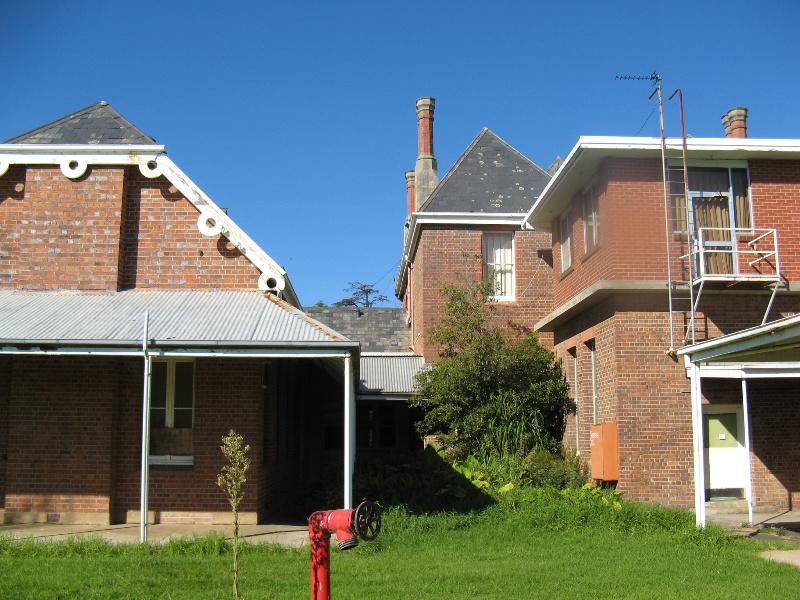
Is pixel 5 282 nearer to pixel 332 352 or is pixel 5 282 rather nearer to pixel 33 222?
pixel 33 222

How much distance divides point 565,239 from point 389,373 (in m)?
5.97

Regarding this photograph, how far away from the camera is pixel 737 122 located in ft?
71.8

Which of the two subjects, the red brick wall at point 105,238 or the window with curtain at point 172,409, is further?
the red brick wall at point 105,238

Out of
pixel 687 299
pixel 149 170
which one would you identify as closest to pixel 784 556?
pixel 687 299

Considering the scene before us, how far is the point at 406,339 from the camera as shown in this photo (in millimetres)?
25969

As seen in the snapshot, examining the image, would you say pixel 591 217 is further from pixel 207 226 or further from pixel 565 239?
pixel 207 226

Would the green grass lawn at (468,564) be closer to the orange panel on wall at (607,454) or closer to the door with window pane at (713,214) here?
the orange panel on wall at (607,454)

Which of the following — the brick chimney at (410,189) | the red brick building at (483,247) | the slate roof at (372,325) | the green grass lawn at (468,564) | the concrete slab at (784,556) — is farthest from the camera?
the brick chimney at (410,189)

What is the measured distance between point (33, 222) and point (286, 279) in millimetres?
4294

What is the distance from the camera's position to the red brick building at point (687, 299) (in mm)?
14133

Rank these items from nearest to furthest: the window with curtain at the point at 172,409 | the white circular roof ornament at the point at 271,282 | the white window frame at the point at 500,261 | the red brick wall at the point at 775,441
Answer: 1. the window with curtain at the point at 172,409
2. the white circular roof ornament at the point at 271,282
3. the red brick wall at the point at 775,441
4. the white window frame at the point at 500,261

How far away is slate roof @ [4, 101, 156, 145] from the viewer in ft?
47.9

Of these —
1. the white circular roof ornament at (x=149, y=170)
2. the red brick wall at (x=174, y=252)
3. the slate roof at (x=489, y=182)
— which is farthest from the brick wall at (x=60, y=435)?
the slate roof at (x=489, y=182)

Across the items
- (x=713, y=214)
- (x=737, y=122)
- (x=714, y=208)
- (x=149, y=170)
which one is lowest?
(x=713, y=214)
